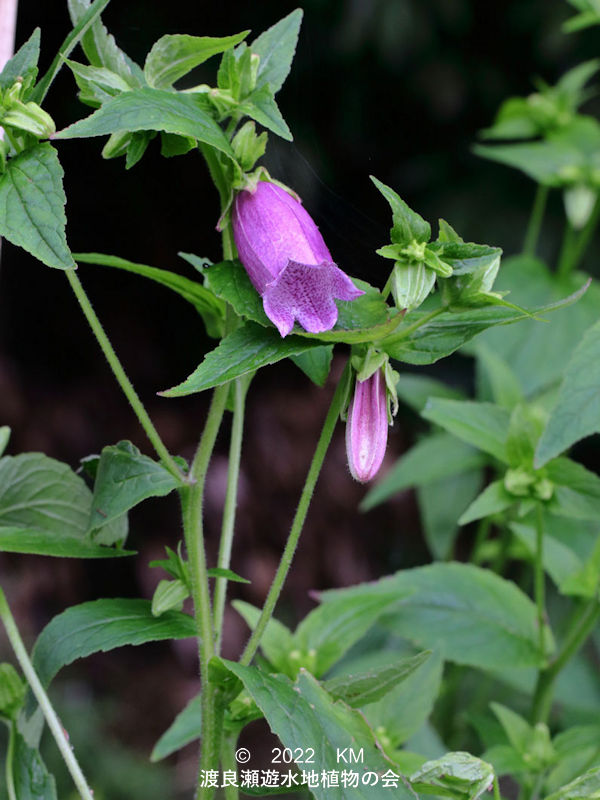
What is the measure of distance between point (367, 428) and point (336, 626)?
27 centimetres

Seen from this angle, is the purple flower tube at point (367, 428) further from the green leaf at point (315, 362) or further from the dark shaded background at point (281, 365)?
the dark shaded background at point (281, 365)

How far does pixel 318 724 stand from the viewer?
0.46m

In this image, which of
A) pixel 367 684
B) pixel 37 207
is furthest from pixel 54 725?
pixel 37 207

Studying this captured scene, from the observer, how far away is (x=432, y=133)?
1599 mm

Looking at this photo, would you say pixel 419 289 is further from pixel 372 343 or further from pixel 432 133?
pixel 432 133

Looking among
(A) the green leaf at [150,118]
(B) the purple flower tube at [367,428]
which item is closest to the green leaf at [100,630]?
(B) the purple flower tube at [367,428]

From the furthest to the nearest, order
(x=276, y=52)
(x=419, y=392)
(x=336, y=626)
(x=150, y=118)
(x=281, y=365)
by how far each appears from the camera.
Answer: (x=281, y=365) → (x=419, y=392) → (x=336, y=626) → (x=276, y=52) → (x=150, y=118)

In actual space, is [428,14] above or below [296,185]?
above

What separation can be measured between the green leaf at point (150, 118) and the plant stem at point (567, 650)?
1.46 ft

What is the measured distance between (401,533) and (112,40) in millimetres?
1332

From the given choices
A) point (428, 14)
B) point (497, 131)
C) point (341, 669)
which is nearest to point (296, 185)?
point (341, 669)

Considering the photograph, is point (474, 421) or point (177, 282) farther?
point (474, 421)

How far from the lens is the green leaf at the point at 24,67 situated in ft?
1.49

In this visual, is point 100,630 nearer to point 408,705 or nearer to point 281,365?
point 408,705
